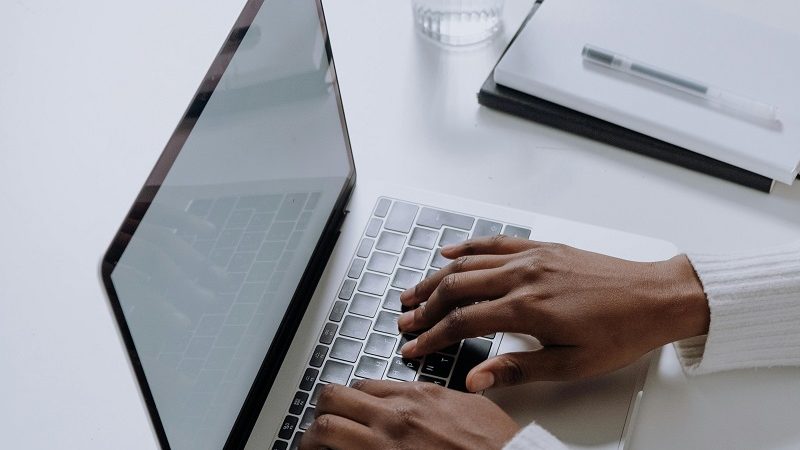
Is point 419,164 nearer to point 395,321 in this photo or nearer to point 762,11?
point 395,321

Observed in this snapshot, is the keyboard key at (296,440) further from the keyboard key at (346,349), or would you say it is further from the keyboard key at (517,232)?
the keyboard key at (517,232)

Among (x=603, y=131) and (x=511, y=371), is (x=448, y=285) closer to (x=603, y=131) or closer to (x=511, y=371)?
(x=511, y=371)

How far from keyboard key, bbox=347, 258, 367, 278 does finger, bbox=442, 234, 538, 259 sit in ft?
0.25

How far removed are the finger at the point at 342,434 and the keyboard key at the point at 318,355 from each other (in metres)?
0.07

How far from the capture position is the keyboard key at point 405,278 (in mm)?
857

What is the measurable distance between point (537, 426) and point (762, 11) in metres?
0.57

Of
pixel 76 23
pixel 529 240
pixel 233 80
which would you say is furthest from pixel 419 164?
pixel 76 23

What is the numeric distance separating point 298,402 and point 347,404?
2.2 inches

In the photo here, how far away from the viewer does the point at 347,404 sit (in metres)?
0.75

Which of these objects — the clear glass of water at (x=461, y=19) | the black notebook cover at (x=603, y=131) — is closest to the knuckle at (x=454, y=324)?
the black notebook cover at (x=603, y=131)

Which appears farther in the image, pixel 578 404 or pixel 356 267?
pixel 356 267

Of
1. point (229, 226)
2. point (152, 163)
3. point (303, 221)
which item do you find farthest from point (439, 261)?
point (152, 163)

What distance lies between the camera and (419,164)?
98 cm

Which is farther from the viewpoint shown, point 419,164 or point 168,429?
point 419,164
